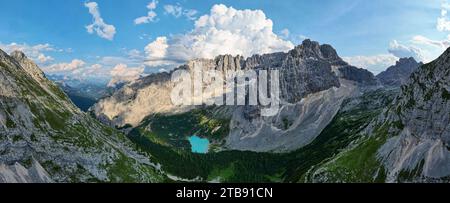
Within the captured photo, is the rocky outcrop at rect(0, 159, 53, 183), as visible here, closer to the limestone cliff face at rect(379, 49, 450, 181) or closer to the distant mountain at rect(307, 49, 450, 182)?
the distant mountain at rect(307, 49, 450, 182)

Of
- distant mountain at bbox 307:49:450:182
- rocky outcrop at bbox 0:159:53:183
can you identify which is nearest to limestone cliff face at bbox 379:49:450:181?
distant mountain at bbox 307:49:450:182

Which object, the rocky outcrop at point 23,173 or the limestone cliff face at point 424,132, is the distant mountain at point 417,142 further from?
the rocky outcrop at point 23,173

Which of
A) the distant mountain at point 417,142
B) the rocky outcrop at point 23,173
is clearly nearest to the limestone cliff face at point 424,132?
the distant mountain at point 417,142

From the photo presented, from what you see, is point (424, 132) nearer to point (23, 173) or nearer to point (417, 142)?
point (417, 142)

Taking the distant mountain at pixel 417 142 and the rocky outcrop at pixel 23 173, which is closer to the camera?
the rocky outcrop at pixel 23 173

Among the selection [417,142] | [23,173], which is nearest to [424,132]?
[417,142]

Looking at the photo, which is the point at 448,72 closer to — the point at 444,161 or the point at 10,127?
the point at 444,161
